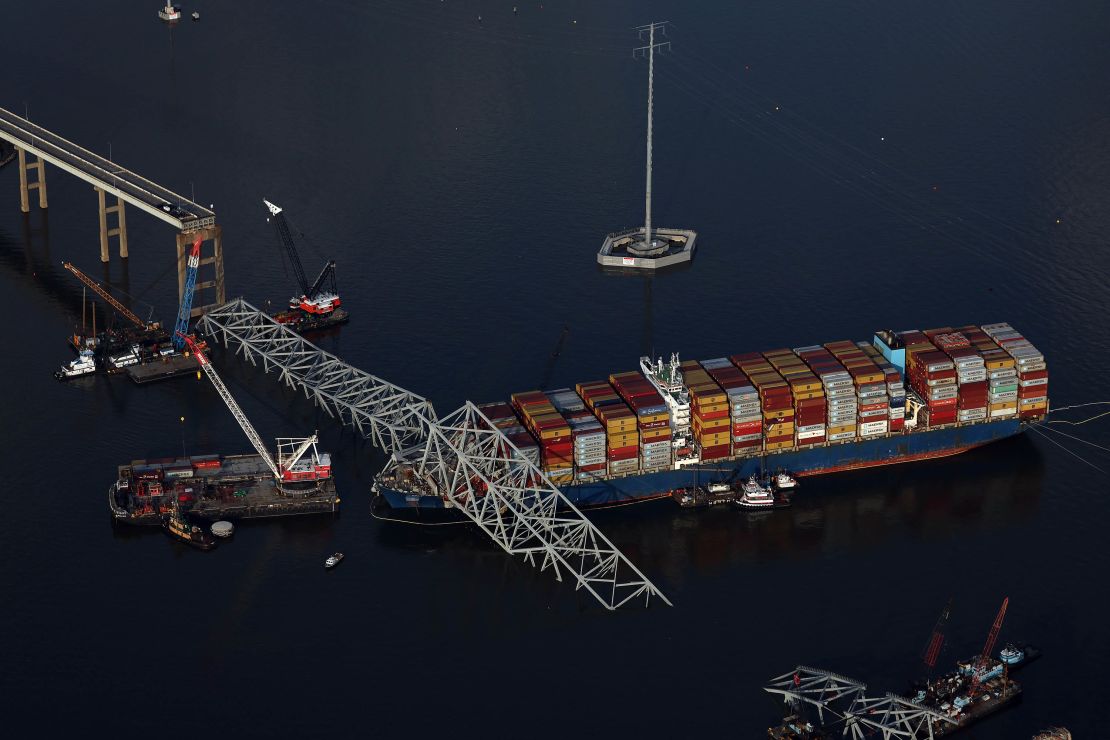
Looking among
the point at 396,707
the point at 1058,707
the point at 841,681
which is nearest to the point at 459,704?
the point at 396,707

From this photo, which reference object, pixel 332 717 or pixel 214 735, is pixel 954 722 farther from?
pixel 214 735

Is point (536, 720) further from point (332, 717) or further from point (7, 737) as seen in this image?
point (7, 737)

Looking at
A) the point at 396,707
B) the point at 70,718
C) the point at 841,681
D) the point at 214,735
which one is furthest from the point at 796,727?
the point at 70,718

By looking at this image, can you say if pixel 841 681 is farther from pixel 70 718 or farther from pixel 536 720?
pixel 70 718

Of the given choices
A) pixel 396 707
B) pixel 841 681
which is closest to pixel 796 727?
pixel 841 681
